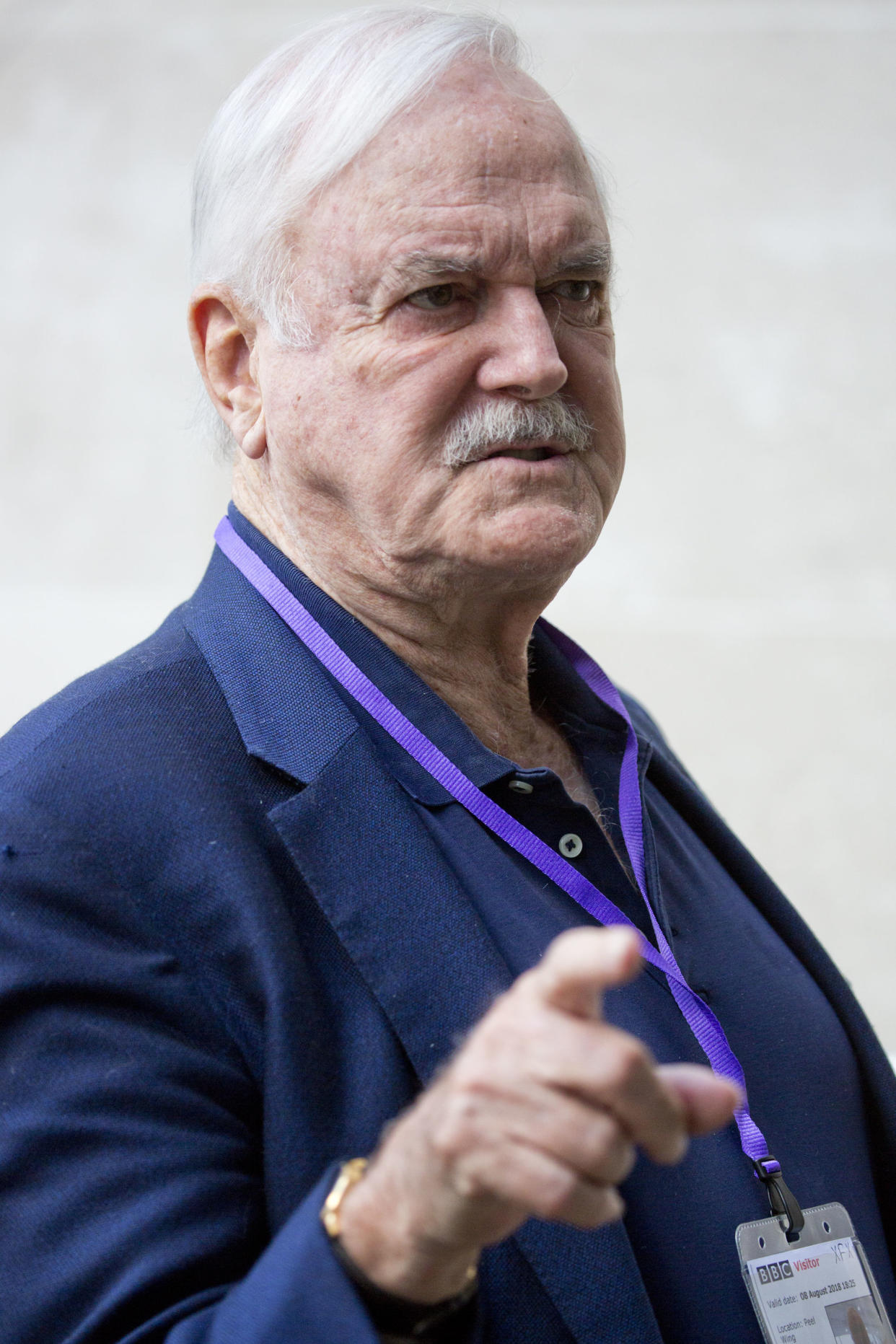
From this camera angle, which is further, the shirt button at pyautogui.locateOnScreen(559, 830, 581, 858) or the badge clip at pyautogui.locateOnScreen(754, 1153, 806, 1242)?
the shirt button at pyautogui.locateOnScreen(559, 830, 581, 858)

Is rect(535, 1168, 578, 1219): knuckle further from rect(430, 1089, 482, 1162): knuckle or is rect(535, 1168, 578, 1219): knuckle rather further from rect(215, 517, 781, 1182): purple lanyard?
rect(215, 517, 781, 1182): purple lanyard

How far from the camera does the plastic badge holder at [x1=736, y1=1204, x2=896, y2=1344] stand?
1.15m

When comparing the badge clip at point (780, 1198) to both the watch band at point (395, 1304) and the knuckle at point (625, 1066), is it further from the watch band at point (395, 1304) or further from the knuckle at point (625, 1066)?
the knuckle at point (625, 1066)

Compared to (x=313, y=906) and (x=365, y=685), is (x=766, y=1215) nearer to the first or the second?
(x=313, y=906)

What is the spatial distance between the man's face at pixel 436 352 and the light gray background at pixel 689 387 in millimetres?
1762

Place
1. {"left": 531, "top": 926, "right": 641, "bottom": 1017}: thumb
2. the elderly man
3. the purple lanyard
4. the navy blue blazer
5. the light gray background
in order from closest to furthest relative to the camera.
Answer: {"left": 531, "top": 926, "right": 641, "bottom": 1017}: thumb < the elderly man < the navy blue blazer < the purple lanyard < the light gray background

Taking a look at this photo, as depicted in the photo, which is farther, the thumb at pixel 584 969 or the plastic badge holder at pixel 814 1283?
the plastic badge holder at pixel 814 1283

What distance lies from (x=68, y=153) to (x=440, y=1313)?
298 cm

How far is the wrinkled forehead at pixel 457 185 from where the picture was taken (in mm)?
1303

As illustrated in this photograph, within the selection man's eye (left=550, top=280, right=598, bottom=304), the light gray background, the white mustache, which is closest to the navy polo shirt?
the white mustache

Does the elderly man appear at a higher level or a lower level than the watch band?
higher

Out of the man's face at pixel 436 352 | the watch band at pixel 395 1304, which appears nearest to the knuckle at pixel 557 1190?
the watch band at pixel 395 1304

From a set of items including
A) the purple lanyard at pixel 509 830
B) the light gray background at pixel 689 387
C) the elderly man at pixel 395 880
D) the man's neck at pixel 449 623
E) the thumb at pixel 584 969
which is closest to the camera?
the thumb at pixel 584 969

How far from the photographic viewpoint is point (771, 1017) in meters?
1.39
